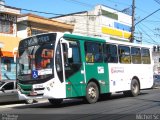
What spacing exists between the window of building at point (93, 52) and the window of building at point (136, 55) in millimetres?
3744

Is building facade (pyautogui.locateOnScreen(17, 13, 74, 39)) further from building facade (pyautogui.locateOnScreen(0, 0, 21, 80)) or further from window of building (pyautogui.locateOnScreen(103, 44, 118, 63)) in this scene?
window of building (pyautogui.locateOnScreen(103, 44, 118, 63))

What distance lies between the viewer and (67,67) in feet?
53.4

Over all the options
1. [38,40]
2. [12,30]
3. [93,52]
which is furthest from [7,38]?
[38,40]

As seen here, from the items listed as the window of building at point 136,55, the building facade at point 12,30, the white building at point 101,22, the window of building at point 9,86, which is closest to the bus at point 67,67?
the window of building at point 136,55

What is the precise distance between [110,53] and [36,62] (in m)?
4.86

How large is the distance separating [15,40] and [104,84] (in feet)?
45.6

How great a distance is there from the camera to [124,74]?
68.4 ft

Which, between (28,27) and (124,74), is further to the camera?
(28,27)

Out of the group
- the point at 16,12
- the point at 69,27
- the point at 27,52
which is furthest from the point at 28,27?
the point at 27,52

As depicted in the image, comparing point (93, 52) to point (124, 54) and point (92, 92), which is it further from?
point (124, 54)

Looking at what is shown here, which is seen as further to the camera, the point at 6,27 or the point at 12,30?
the point at 12,30

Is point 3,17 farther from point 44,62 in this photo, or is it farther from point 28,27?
point 44,62

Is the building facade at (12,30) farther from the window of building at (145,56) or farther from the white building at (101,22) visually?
the white building at (101,22)

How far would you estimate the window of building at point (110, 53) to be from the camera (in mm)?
19156
